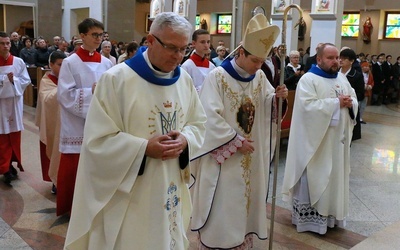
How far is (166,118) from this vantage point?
7.67 feet

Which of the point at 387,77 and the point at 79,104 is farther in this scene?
the point at 387,77

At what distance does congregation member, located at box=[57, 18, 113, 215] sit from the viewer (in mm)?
3957

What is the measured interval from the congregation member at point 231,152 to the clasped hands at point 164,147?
1029 mm

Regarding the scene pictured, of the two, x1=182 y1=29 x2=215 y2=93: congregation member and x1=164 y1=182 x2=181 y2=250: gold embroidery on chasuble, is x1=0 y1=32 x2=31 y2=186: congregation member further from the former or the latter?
x1=164 y1=182 x2=181 y2=250: gold embroidery on chasuble

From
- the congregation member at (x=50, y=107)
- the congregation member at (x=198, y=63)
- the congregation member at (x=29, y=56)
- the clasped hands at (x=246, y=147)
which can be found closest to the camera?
the clasped hands at (x=246, y=147)

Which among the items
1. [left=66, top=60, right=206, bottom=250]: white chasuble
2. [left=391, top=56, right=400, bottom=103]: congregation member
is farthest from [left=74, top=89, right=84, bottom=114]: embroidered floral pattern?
[left=391, top=56, right=400, bottom=103]: congregation member

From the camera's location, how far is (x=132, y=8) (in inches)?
727

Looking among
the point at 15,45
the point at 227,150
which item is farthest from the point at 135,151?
the point at 15,45

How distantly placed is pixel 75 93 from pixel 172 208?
1.95 meters

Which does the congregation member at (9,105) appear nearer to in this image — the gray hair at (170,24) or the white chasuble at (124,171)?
the white chasuble at (124,171)

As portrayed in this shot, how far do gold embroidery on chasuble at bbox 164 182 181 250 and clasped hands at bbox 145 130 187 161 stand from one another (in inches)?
9.4

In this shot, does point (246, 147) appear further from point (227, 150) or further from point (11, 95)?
point (11, 95)

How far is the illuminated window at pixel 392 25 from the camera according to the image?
19344 mm

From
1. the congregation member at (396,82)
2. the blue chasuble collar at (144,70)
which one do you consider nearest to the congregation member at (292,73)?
the blue chasuble collar at (144,70)
